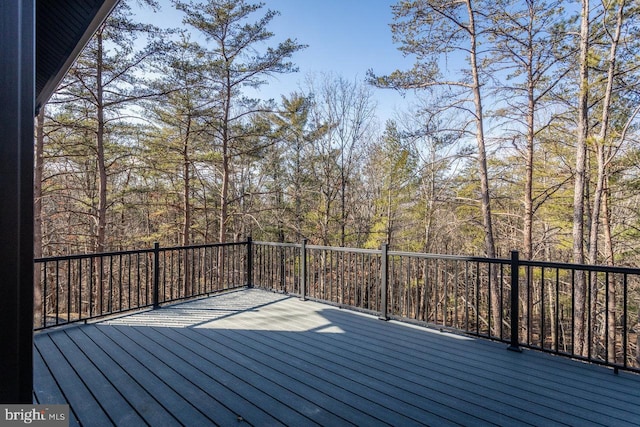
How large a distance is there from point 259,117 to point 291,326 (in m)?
7.84

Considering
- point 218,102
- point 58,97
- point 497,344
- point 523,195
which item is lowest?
point 497,344

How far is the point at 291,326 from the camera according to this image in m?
3.79

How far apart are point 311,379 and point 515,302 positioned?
212 centimetres

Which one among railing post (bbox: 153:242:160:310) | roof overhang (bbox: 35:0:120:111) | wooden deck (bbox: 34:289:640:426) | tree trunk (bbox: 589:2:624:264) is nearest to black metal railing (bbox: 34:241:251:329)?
railing post (bbox: 153:242:160:310)

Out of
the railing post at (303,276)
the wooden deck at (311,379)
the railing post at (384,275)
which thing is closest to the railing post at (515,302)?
the wooden deck at (311,379)

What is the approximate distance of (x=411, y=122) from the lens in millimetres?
9586

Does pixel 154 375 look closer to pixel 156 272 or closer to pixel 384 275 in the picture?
pixel 156 272

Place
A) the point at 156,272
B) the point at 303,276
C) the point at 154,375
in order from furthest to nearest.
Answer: the point at 303,276
the point at 156,272
the point at 154,375

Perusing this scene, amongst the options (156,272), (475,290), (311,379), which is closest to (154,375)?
(311,379)

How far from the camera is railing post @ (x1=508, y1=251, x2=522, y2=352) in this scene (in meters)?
3.05

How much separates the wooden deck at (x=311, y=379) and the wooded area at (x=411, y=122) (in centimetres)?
514

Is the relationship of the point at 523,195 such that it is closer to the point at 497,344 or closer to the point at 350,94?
the point at 350,94

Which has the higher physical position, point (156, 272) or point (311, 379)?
point (156, 272)

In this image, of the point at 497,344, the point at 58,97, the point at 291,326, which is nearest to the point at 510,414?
the point at 497,344
